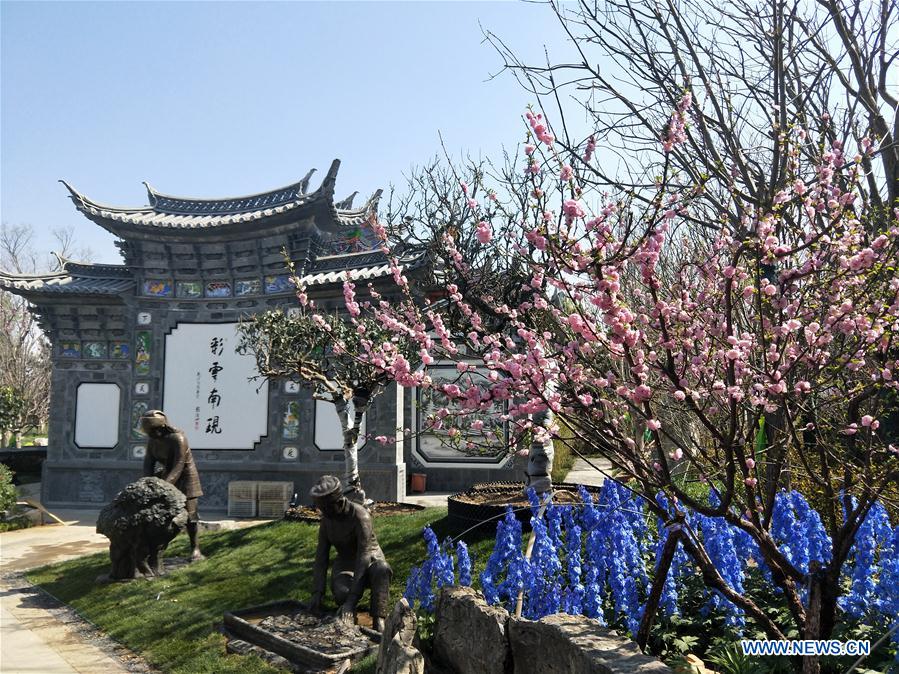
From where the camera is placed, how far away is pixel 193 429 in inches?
571

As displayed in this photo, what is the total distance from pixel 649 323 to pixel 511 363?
3.43 feet

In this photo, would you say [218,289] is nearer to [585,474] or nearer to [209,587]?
[209,587]

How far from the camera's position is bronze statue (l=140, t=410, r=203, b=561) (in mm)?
8953


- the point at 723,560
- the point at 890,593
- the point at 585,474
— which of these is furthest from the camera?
the point at 585,474

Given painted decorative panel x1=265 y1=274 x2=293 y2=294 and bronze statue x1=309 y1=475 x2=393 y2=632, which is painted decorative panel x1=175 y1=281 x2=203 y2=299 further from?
bronze statue x1=309 y1=475 x2=393 y2=632

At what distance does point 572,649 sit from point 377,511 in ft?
24.8

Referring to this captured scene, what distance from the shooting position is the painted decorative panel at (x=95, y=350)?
50.2ft

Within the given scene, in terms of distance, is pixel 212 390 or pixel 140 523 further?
pixel 212 390

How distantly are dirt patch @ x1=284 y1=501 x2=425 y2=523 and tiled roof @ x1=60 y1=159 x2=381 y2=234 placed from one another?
6168mm

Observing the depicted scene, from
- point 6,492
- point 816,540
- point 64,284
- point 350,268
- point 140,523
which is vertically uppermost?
point 350,268

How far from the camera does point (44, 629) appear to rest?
6.94 metres

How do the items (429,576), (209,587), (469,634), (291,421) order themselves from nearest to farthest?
1. (469,634)
2. (429,576)
3. (209,587)
4. (291,421)

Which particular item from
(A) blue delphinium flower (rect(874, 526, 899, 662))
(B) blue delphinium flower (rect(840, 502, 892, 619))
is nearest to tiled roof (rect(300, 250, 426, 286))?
(B) blue delphinium flower (rect(840, 502, 892, 619))

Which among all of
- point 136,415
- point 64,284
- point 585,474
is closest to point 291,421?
point 136,415
